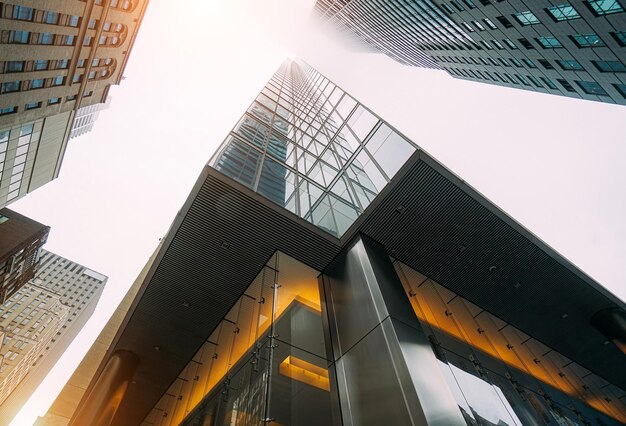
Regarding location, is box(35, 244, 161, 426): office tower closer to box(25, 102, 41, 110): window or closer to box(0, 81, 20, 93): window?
box(0, 81, 20, 93): window

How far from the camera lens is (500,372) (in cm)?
988

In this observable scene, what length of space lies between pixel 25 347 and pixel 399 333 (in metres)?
117

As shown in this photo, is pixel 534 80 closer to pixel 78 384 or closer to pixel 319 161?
pixel 319 161

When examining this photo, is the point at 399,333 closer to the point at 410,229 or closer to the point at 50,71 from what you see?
the point at 410,229

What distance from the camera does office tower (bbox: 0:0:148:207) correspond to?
93.5 feet

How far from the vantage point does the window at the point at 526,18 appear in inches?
1070

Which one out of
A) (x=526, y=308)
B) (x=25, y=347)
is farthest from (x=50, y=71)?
(x=25, y=347)

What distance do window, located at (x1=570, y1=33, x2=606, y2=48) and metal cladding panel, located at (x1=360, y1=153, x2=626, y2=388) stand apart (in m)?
21.5

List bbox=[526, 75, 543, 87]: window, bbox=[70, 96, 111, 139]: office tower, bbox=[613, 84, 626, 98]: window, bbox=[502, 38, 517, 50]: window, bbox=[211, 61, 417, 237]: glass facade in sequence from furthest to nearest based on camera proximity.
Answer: bbox=[70, 96, 111, 139]: office tower → bbox=[526, 75, 543, 87]: window → bbox=[502, 38, 517, 50]: window → bbox=[613, 84, 626, 98]: window → bbox=[211, 61, 417, 237]: glass facade

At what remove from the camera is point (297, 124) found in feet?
66.4

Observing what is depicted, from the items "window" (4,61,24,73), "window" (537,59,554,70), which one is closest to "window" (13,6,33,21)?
"window" (4,61,24,73)

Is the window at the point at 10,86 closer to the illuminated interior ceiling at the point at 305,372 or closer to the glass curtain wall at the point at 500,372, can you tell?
the illuminated interior ceiling at the point at 305,372

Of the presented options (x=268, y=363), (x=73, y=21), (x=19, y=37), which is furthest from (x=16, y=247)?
(x=268, y=363)

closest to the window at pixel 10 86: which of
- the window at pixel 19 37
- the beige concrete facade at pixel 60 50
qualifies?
the beige concrete facade at pixel 60 50
